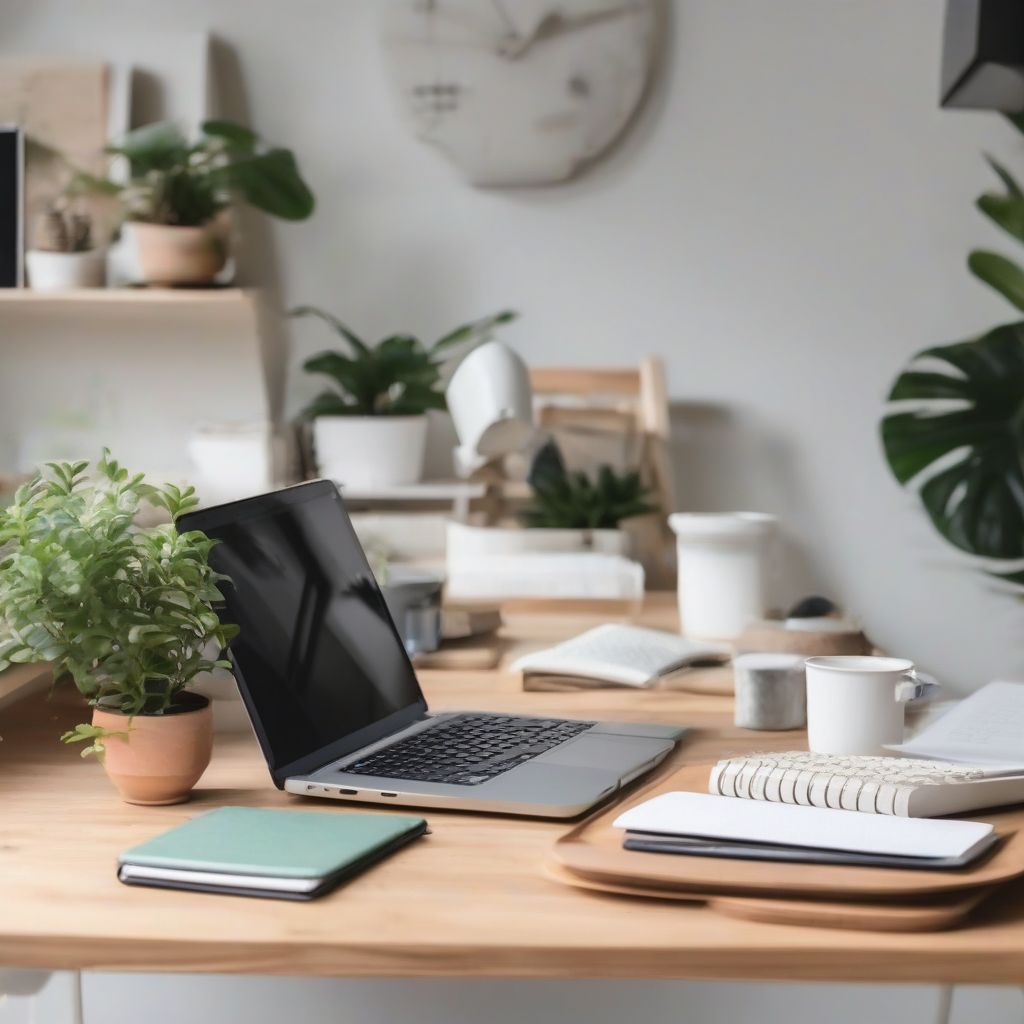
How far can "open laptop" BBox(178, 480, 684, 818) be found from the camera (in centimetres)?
96

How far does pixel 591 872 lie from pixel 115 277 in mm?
2157

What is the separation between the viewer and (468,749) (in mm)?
1084

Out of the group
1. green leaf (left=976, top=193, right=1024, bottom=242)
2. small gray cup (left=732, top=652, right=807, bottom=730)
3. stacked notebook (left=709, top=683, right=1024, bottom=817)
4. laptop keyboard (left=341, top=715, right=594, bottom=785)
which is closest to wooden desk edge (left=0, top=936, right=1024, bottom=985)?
stacked notebook (left=709, top=683, right=1024, bottom=817)

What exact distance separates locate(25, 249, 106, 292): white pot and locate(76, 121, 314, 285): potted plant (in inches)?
4.0

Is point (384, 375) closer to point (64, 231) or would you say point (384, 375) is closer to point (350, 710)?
point (64, 231)

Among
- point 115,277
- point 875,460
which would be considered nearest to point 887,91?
point 875,460

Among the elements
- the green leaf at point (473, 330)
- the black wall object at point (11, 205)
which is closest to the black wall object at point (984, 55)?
the green leaf at point (473, 330)

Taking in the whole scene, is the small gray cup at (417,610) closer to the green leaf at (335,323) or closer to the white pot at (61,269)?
the green leaf at (335,323)

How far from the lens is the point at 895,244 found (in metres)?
2.77

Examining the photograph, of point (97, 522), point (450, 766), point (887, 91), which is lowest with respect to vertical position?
point (450, 766)

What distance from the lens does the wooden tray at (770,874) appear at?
2.40ft

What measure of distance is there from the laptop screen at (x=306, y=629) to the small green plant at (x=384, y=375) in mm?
1393

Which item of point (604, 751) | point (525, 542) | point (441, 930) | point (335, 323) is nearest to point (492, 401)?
point (525, 542)

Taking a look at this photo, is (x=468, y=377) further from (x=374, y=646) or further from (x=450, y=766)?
(x=450, y=766)
